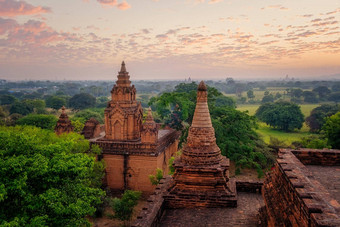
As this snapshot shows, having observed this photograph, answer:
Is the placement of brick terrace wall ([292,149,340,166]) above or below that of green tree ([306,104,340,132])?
above

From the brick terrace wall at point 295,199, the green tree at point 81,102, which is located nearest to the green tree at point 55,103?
the green tree at point 81,102

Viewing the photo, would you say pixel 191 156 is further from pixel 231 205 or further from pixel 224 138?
pixel 224 138

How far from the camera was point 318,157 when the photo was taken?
396 inches

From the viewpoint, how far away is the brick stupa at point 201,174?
456 inches

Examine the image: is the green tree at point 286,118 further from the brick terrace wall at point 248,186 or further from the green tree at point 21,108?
the green tree at point 21,108

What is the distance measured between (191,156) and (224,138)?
16.2m

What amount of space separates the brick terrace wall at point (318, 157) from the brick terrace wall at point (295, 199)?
0.77m

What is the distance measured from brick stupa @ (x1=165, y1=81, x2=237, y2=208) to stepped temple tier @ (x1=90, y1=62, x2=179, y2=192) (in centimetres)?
1233

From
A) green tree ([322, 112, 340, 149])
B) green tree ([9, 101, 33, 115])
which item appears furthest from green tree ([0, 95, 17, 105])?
green tree ([322, 112, 340, 149])

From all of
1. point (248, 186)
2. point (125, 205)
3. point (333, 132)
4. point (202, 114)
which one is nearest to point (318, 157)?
point (248, 186)

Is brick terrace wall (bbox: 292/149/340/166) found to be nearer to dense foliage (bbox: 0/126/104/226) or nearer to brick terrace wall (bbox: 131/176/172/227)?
brick terrace wall (bbox: 131/176/172/227)

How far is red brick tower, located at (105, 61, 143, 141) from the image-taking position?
2600cm

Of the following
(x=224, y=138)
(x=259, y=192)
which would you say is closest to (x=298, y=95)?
(x=224, y=138)

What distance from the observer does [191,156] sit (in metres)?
12.2
